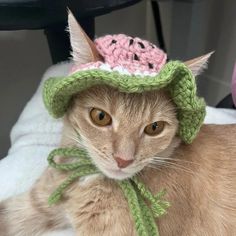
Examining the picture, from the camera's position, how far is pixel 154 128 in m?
0.68

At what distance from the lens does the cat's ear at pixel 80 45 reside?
2.05ft

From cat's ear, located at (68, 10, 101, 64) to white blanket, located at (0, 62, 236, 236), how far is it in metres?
0.37

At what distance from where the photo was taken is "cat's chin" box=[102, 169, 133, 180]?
675 mm

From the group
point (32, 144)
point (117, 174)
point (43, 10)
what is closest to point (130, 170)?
point (117, 174)

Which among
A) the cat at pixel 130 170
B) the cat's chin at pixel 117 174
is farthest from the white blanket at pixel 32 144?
the cat's chin at pixel 117 174

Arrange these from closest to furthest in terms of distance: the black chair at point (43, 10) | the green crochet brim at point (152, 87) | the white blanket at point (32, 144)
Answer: the green crochet brim at point (152, 87) < the black chair at point (43, 10) < the white blanket at point (32, 144)

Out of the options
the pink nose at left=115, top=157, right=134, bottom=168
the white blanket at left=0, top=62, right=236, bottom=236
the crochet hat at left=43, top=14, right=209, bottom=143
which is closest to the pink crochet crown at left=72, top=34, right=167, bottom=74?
the crochet hat at left=43, top=14, right=209, bottom=143

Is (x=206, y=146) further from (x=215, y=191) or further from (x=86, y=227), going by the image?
(x=86, y=227)

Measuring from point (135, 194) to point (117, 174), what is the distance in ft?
0.18

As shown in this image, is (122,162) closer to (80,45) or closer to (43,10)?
(80,45)

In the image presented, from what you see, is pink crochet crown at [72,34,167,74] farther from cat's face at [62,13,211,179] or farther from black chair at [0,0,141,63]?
black chair at [0,0,141,63]

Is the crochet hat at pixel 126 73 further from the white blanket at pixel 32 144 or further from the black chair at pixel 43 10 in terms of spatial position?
the white blanket at pixel 32 144

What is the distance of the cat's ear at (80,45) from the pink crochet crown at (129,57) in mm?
12

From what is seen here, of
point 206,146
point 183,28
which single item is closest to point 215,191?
point 206,146
